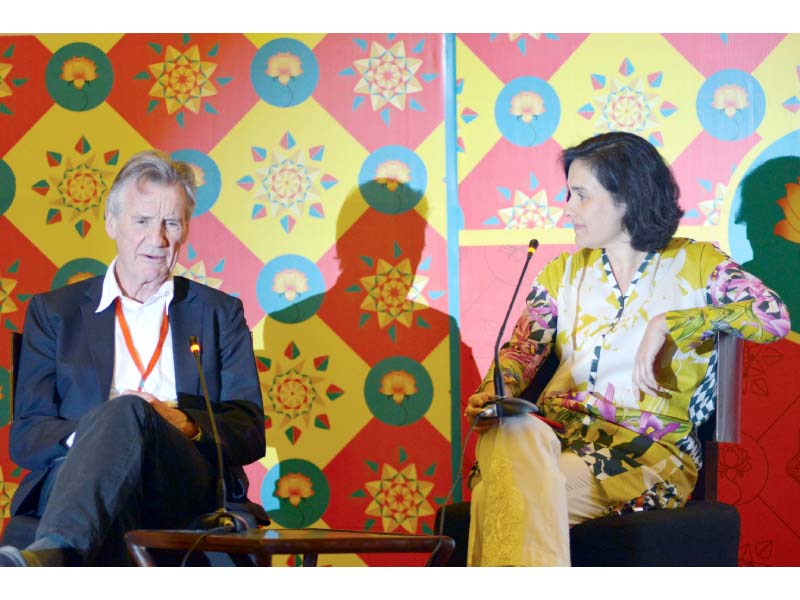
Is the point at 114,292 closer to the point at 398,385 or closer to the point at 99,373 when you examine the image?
the point at 99,373

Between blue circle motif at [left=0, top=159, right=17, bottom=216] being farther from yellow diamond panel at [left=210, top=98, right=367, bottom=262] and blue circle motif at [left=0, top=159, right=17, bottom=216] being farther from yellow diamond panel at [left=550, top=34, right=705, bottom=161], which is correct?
yellow diamond panel at [left=550, top=34, right=705, bottom=161]

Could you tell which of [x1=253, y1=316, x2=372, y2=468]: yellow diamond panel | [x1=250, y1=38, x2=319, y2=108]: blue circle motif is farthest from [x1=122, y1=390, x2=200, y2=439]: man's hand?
[x1=250, y1=38, x2=319, y2=108]: blue circle motif

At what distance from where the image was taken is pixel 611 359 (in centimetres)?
311

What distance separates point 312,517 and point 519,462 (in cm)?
132

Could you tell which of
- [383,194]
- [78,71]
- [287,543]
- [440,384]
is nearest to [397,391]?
[440,384]

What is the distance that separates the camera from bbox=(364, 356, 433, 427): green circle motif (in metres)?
3.81

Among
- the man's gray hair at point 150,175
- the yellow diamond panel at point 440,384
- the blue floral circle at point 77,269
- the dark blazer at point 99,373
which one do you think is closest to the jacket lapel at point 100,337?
the dark blazer at point 99,373

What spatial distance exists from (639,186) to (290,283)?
119 centimetres

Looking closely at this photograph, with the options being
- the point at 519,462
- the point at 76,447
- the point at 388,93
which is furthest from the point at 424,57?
the point at 76,447

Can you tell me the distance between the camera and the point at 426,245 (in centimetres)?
379

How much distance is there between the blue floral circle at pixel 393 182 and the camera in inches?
150

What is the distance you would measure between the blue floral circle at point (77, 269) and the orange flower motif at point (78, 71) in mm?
561

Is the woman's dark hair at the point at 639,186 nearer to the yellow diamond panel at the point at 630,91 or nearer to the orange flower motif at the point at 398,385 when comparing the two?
the yellow diamond panel at the point at 630,91

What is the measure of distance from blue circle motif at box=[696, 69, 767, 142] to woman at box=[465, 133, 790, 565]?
0.63 metres
